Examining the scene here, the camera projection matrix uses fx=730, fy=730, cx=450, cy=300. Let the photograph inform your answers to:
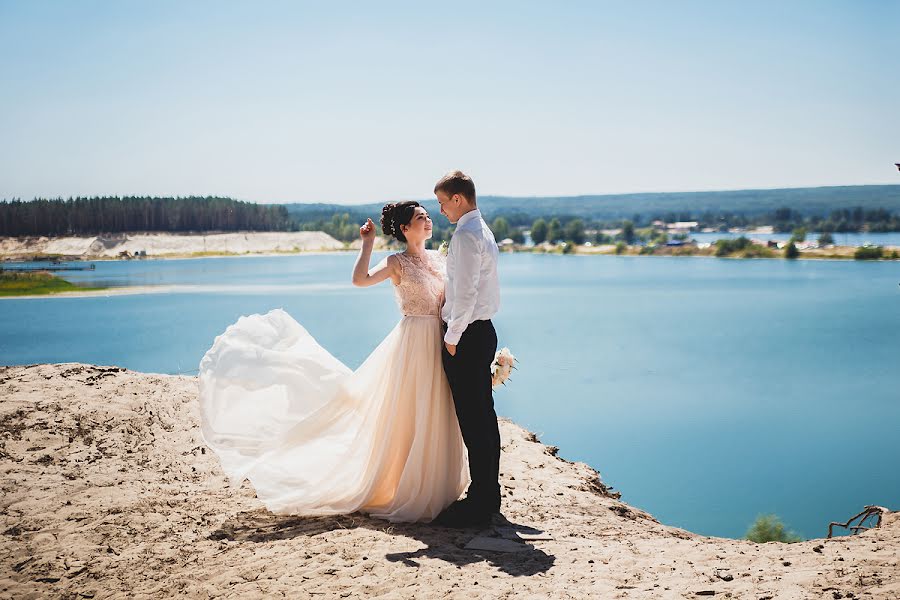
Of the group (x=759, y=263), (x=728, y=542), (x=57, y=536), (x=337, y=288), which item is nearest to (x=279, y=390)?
(x=57, y=536)

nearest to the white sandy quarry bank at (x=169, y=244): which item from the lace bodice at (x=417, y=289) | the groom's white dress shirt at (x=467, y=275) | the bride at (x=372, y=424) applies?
the bride at (x=372, y=424)

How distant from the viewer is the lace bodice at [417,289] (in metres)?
4.25

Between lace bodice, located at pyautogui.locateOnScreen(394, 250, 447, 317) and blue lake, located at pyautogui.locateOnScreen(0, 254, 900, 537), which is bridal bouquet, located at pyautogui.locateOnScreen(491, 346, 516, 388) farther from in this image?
blue lake, located at pyautogui.locateOnScreen(0, 254, 900, 537)

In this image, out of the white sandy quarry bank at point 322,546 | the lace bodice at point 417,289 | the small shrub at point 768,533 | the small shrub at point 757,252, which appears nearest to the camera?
the white sandy quarry bank at point 322,546

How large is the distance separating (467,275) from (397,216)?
690 mm

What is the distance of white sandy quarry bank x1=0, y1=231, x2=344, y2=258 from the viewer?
19078 mm

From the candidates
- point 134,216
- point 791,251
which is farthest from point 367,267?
point 791,251

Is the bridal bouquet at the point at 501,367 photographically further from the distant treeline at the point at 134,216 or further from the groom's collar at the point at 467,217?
the distant treeline at the point at 134,216

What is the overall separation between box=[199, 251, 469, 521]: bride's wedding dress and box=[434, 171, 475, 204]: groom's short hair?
52 cm

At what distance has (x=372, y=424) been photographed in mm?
4332

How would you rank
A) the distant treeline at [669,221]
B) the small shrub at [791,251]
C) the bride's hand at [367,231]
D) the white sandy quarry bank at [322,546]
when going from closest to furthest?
the white sandy quarry bank at [322,546], the bride's hand at [367,231], the small shrub at [791,251], the distant treeline at [669,221]

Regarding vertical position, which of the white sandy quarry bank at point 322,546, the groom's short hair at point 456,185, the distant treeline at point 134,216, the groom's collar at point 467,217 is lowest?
the white sandy quarry bank at point 322,546

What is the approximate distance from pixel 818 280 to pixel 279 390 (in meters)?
44.5

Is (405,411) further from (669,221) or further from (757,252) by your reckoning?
(669,221)
